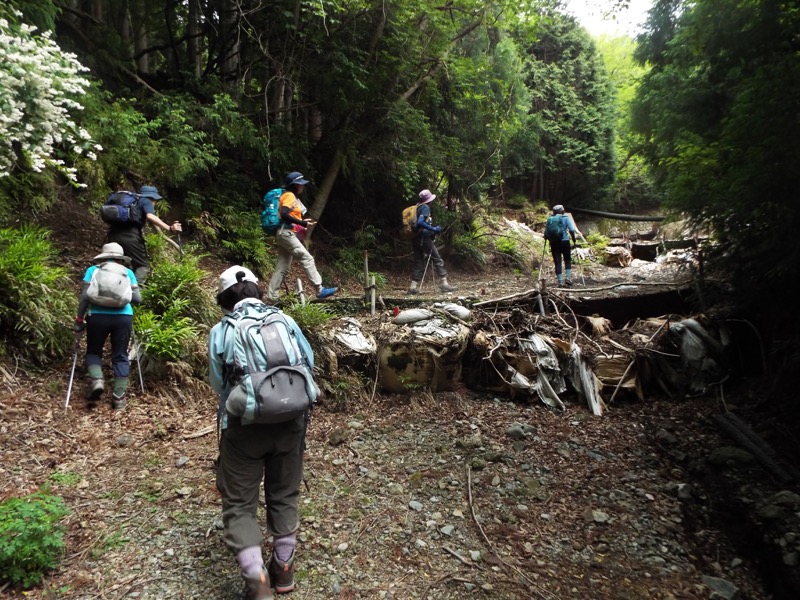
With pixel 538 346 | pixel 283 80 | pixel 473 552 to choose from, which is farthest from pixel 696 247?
pixel 283 80

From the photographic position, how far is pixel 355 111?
33.7ft

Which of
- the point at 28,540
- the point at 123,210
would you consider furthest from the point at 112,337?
the point at 28,540

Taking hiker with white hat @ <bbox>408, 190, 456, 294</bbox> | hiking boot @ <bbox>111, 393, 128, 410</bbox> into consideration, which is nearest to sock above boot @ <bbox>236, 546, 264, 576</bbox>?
hiking boot @ <bbox>111, 393, 128, 410</bbox>

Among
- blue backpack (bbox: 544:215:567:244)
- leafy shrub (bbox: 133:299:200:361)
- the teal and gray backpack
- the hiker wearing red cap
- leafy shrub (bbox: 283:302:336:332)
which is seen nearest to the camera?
the teal and gray backpack

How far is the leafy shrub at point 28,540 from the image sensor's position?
9.20 feet

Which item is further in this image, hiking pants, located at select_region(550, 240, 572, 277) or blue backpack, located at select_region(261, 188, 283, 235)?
hiking pants, located at select_region(550, 240, 572, 277)

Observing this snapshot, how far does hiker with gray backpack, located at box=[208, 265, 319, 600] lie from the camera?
2.68m

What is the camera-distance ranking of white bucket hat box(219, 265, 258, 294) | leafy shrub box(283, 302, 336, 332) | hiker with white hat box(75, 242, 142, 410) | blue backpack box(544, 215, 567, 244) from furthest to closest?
blue backpack box(544, 215, 567, 244), leafy shrub box(283, 302, 336, 332), hiker with white hat box(75, 242, 142, 410), white bucket hat box(219, 265, 258, 294)

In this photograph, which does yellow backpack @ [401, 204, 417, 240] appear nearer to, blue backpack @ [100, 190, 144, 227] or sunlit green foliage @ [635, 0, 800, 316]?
sunlit green foliage @ [635, 0, 800, 316]

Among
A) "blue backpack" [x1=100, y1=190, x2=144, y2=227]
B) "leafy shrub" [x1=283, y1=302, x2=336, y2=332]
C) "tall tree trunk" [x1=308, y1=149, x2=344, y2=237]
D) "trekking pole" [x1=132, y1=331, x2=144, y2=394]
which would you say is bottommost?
"trekking pole" [x1=132, y1=331, x2=144, y2=394]

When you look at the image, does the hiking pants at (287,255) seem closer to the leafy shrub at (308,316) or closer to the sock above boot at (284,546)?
the leafy shrub at (308,316)

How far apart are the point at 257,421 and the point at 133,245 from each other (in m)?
4.19

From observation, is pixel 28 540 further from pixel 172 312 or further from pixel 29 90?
pixel 29 90

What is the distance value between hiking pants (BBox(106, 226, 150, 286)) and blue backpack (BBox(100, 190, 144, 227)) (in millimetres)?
118
